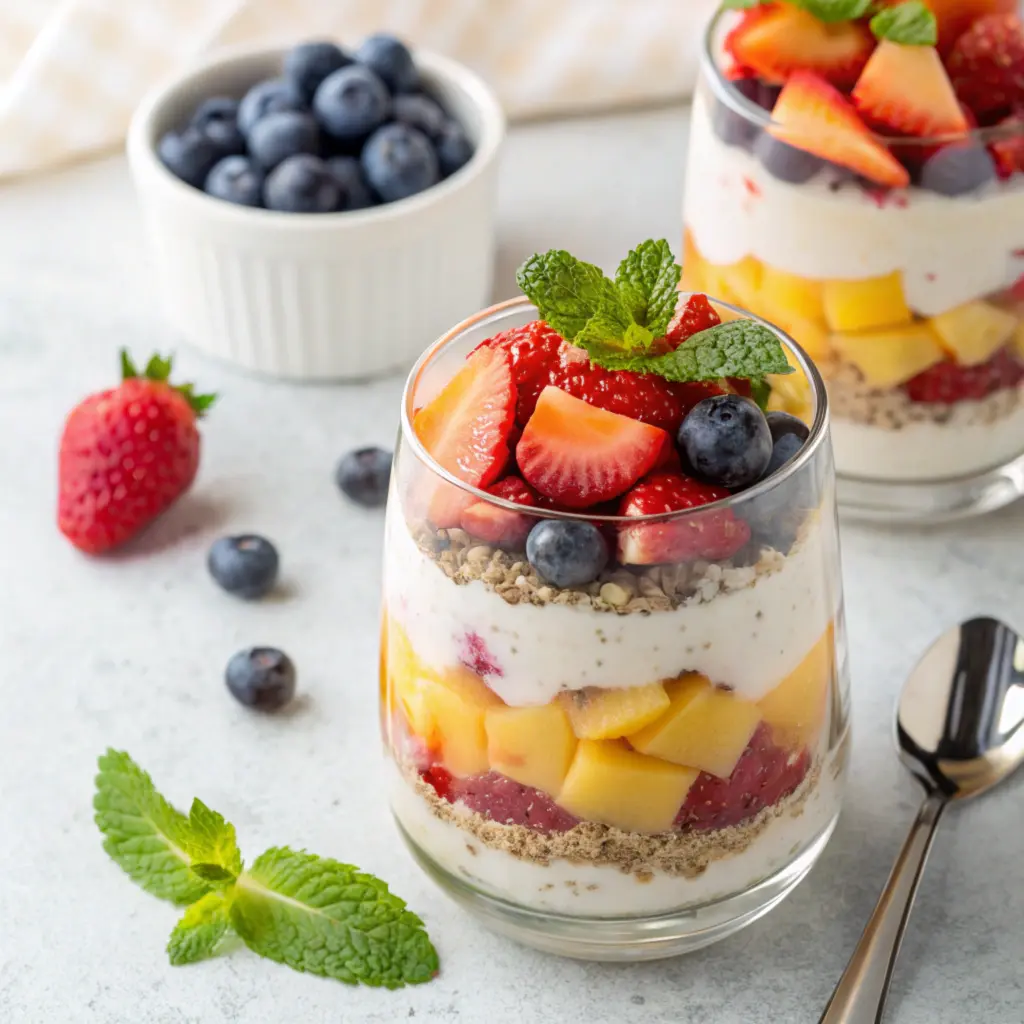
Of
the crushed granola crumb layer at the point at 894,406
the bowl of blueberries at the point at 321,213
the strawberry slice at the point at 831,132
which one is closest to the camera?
the strawberry slice at the point at 831,132

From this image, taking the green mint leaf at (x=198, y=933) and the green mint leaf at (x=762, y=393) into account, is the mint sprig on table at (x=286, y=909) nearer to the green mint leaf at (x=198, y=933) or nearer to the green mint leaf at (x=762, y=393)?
the green mint leaf at (x=198, y=933)

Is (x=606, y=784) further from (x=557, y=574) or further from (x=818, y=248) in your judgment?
(x=818, y=248)

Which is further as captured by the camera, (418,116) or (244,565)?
(418,116)

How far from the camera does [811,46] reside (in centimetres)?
134

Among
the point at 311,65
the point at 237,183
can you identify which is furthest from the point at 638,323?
the point at 311,65

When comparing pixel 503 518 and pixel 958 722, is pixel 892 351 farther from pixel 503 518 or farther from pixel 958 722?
pixel 503 518

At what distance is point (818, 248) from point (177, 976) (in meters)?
0.83

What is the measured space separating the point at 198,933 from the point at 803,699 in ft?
1.59

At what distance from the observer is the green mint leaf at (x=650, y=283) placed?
0.97 meters

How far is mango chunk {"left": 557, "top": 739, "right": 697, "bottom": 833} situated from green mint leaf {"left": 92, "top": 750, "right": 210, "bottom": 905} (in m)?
0.37

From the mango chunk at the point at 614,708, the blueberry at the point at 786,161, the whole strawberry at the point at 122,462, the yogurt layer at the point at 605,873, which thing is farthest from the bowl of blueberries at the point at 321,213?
the mango chunk at the point at 614,708

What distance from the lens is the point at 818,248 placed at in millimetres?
1328

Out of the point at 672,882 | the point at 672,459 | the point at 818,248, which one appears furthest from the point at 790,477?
the point at 818,248

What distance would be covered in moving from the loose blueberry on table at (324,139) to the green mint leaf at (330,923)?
2.78 ft
